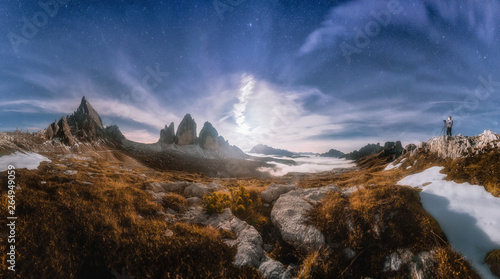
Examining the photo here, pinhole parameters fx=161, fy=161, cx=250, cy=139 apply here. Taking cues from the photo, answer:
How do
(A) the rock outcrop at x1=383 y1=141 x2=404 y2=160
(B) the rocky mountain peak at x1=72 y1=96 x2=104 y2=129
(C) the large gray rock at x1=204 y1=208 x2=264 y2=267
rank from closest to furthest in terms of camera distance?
(C) the large gray rock at x1=204 y1=208 x2=264 y2=267, (A) the rock outcrop at x1=383 y1=141 x2=404 y2=160, (B) the rocky mountain peak at x1=72 y1=96 x2=104 y2=129

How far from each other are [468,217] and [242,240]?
8474 millimetres

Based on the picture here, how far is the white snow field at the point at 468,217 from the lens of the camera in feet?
16.7

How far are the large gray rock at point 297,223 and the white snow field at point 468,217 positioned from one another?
438cm

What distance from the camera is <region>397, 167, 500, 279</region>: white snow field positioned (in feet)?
16.7

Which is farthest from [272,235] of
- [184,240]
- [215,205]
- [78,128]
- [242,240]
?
[78,128]

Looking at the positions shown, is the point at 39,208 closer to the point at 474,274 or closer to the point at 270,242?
the point at 270,242

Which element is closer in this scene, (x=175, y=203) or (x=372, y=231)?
(x=372, y=231)

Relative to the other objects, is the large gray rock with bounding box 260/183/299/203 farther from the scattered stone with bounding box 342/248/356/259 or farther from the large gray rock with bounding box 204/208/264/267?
the scattered stone with bounding box 342/248/356/259

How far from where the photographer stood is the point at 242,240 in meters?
5.88

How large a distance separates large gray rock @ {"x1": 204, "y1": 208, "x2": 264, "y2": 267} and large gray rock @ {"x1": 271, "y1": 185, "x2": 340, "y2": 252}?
1.30m

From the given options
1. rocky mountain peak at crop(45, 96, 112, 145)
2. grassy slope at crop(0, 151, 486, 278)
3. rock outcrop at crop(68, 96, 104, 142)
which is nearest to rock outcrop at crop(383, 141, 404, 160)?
grassy slope at crop(0, 151, 486, 278)

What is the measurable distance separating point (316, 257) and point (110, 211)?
27.1 feet

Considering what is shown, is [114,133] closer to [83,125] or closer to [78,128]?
[83,125]

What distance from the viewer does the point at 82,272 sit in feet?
14.3
